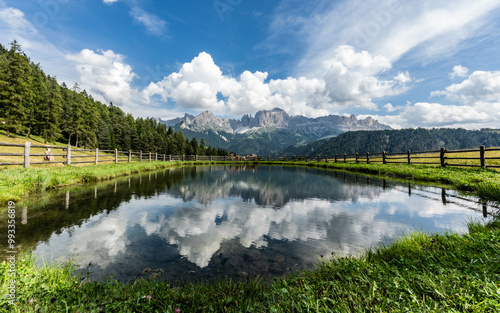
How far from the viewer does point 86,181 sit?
12.0 metres

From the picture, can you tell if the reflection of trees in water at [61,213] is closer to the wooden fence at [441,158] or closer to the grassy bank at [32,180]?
the grassy bank at [32,180]

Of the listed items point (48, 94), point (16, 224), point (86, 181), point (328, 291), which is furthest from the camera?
point (48, 94)

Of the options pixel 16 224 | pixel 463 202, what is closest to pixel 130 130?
pixel 16 224

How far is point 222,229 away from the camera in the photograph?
5.41 meters

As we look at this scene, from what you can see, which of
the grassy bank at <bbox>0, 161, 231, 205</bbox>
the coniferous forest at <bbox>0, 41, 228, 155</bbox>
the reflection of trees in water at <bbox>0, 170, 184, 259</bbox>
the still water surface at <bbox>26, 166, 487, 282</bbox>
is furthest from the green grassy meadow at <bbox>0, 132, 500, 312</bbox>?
the coniferous forest at <bbox>0, 41, 228, 155</bbox>

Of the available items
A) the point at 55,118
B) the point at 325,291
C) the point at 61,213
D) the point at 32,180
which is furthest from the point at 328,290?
the point at 55,118

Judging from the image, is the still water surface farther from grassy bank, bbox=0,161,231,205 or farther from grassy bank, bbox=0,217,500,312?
grassy bank, bbox=0,161,231,205

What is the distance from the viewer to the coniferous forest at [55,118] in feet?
153

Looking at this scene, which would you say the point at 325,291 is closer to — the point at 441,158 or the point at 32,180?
the point at 32,180

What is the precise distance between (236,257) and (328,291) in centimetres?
203

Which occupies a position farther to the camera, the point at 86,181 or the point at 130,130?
the point at 130,130

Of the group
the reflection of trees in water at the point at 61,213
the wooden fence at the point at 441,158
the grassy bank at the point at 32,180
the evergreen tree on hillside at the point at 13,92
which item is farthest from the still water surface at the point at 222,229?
the evergreen tree on hillside at the point at 13,92

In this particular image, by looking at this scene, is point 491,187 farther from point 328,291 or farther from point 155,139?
point 155,139

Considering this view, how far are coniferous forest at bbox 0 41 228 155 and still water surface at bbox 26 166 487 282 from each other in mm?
62872
